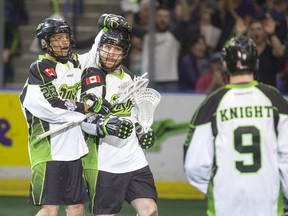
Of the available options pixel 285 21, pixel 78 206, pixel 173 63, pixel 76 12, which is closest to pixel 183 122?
pixel 173 63

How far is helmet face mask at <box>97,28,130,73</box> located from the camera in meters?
6.62

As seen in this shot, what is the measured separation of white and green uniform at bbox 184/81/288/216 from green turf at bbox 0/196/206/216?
395cm

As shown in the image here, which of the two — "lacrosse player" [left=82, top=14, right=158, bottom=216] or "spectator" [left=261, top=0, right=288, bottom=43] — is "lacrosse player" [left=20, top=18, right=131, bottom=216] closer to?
"lacrosse player" [left=82, top=14, right=158, bottom=216]

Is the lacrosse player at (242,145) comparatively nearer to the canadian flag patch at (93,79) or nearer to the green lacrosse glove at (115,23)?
the canadian flag patch at (93,79)

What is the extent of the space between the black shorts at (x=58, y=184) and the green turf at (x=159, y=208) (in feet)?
7.08

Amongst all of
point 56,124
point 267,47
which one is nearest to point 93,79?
point 56,124

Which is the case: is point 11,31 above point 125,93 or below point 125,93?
below

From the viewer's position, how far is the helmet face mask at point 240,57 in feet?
16.9

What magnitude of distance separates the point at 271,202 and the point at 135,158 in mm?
1694

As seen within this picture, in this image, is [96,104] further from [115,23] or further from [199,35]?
[199,35]

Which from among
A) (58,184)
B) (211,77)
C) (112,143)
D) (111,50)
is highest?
(111,50)

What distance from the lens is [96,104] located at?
6547mm

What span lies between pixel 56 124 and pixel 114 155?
0.44 m

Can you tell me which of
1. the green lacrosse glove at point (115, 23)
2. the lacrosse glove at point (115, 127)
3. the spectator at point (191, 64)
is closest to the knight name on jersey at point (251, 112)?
the lacrosse glove at point (115, 127)
